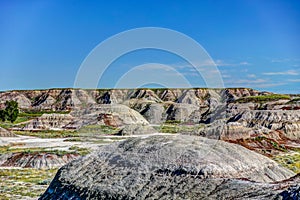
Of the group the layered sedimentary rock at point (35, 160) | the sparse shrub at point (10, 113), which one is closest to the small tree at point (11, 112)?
the sparse shrub at point (10, 113)

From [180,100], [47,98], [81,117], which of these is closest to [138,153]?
[81,117]

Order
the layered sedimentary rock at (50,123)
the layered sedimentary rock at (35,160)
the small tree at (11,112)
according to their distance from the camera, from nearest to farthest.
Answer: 1. the layered sedimentary rock at (35,160)
2. the layered sedimentary rock at (50,123)
3. the small tree at (11,112)

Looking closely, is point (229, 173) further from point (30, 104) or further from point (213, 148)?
point (30, 104)

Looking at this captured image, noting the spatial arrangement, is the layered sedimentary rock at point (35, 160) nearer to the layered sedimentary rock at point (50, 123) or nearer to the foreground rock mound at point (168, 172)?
the foreground rock mound at point (168, 172)

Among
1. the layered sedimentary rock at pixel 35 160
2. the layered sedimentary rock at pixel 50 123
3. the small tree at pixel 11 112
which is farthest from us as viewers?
the small tree at pixel 11 112

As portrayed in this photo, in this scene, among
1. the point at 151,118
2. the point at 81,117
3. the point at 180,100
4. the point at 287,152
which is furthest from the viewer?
the point at 180,100

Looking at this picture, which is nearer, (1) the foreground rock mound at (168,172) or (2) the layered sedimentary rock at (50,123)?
(1) the foreground rock mound at (168,172)

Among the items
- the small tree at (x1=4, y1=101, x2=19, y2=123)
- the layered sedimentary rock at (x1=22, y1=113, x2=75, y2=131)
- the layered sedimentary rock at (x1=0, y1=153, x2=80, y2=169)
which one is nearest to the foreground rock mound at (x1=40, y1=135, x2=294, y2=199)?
the layered sedimentary rock at (x1=0, y1=153, x2=80, y2=169)

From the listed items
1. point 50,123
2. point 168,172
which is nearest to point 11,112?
point 50,123

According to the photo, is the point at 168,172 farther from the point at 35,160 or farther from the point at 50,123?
the point at 50,123
